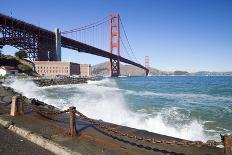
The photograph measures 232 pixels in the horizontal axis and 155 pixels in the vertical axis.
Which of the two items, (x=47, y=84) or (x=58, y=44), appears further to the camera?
(x=58, y=44)

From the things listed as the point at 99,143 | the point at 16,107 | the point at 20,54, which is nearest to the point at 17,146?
the point at 99,143

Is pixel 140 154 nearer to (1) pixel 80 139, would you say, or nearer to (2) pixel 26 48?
(1) pixel 80 139

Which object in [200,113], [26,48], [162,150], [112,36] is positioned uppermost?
[112,36]

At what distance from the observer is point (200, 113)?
15.6 meters

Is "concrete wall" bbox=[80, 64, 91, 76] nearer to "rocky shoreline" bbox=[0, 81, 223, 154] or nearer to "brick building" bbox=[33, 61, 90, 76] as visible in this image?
"brick building" bbox=[33, 61, 90, 76]

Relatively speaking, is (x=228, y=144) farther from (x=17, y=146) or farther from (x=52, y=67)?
(x=52, y=67)

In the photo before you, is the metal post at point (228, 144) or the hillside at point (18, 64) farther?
A: the hillside at point (18, 64)

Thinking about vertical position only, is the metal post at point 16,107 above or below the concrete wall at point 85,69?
below

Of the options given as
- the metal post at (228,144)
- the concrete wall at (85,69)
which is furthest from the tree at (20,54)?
the metal post at (228,144)

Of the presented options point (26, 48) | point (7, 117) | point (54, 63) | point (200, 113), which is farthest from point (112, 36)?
point (7, 117)

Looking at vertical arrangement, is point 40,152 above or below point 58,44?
below

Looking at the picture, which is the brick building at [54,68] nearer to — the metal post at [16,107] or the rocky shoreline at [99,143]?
the metal post at [16,107]

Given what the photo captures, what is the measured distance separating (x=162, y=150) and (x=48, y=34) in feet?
232

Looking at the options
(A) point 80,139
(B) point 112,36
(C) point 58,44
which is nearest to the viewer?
(A) point 80,139
